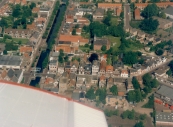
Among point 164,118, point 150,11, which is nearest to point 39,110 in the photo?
point 164,118

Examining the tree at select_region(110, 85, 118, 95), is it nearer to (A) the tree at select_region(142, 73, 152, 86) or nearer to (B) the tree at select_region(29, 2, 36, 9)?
(A) the tree at select_region(142, 73, 152, 86)

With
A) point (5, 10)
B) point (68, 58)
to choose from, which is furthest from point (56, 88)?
A: point (5, 10)

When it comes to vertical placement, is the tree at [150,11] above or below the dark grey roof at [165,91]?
above

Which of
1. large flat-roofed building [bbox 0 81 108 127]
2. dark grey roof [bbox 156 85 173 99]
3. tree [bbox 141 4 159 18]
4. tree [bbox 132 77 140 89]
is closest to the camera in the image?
large flat-roofed building [bbox 0 81 108 127]

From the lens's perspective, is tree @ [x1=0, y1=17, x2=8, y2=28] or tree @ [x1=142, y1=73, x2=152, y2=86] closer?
tree @ [x1=142, y1=73, x2=152, y2=86]

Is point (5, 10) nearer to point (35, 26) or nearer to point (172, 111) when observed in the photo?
point (35, 26)

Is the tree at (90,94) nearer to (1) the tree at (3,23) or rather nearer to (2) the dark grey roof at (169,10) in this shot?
(1) the tree at (3,23)

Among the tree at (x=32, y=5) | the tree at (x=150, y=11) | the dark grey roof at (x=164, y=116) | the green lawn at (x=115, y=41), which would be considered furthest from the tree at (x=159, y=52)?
the tree at (x=32, y=5)

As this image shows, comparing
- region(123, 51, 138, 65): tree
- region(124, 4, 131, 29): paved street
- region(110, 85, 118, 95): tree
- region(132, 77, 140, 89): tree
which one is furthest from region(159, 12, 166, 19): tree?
region(110, 85, 118, 95): tree

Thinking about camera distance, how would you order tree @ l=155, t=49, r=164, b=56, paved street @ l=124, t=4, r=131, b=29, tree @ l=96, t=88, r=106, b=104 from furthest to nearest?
paved street @ l=124, t=4, r=131, b=29
tree @ l=155, t=49, r=164, b=56
tree @ l=96, t=88, r=106, b=104
